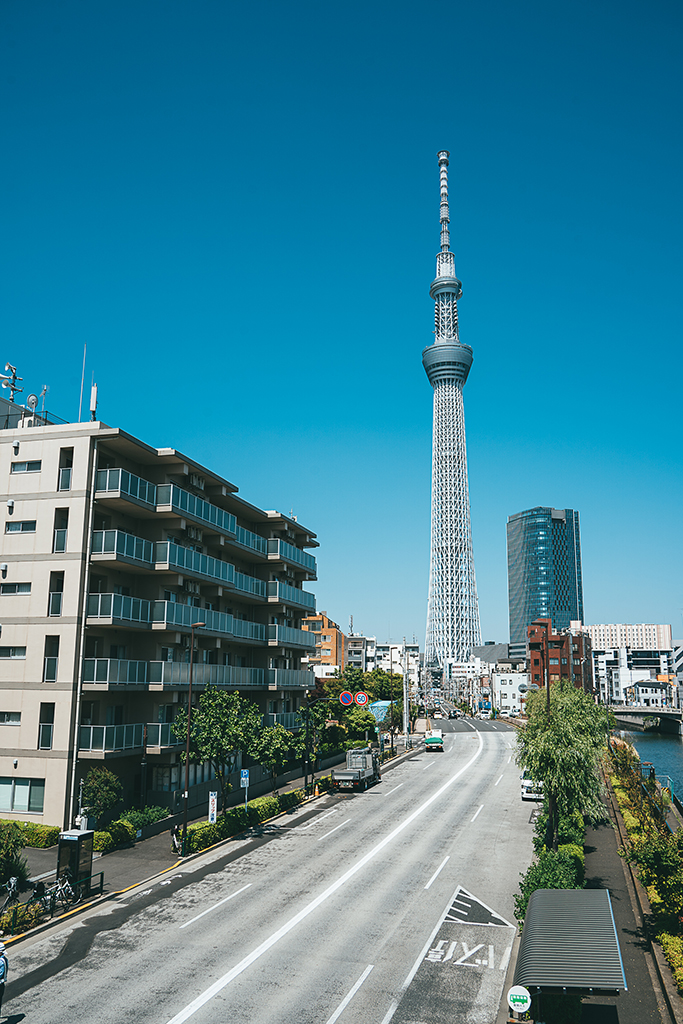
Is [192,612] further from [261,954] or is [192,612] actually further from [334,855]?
[261,954]

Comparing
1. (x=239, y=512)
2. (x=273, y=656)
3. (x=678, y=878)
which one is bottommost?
(x=678, y=878)

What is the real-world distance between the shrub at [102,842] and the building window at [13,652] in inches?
381

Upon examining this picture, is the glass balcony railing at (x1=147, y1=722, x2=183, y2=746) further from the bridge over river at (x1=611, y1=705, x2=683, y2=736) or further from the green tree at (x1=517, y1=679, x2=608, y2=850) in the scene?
the bridge over river at (x1=611, y1=705, x2=683, y2=736)

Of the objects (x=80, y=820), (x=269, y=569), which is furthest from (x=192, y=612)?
(x=269, y=569)

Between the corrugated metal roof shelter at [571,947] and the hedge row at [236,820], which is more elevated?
the corrugated metal roof shelter at [571,947]

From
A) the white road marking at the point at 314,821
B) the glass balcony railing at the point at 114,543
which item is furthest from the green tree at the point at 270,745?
the glass balcony railing at the point at 114,543

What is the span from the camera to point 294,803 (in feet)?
148

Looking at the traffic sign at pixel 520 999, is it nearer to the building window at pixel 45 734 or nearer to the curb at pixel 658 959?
the curb at pixel 658 959

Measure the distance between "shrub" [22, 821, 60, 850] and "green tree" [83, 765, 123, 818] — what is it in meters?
1.77

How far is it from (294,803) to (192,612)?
13.3 metres

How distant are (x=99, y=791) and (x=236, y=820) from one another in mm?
7393

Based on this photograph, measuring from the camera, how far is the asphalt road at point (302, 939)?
1828 centimetres

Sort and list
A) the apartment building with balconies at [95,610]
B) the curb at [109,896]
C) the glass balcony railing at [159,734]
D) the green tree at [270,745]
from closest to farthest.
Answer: the curb at [109,896], the apartment building with balconies at [95,610], the glass balcony railing at [159,734], the green tree at [270,745]

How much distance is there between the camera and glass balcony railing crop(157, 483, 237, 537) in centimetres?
4078
